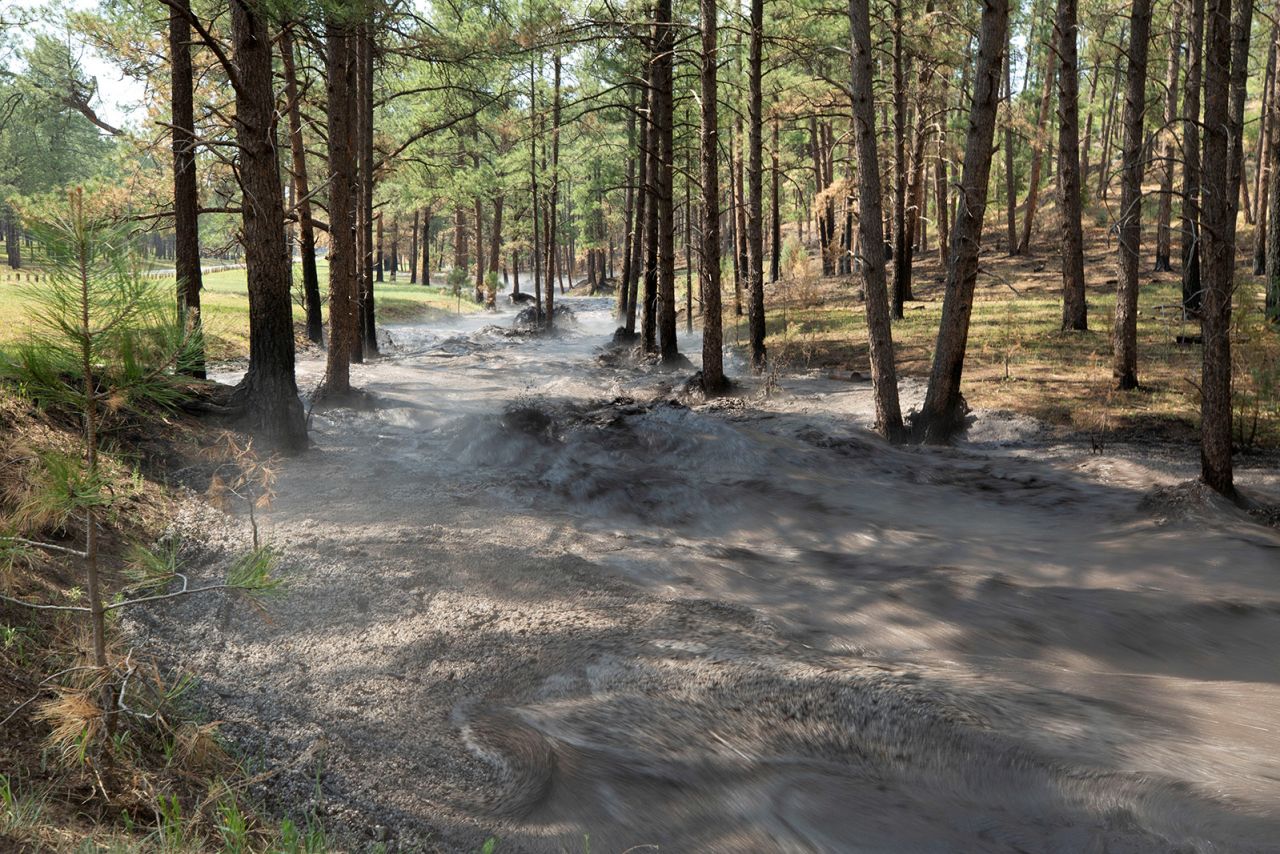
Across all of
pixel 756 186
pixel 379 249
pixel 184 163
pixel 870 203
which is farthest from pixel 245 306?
pixel 870 203

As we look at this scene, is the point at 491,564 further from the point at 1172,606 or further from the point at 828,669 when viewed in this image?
the point at 1172,606

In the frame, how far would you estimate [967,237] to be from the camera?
10.3 meters

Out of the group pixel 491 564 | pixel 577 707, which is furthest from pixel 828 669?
pixel 491 564

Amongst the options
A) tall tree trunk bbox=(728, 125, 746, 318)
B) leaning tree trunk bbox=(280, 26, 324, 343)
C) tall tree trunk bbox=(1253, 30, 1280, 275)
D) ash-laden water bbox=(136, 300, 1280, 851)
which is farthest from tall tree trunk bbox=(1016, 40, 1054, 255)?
leaning tree trunk bbox=(280, 26, 324, 343)

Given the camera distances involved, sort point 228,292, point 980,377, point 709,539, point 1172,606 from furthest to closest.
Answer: point 228,292, point 980,377, point 709,539, point 1172,606

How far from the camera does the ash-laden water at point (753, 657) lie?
11.3 feet

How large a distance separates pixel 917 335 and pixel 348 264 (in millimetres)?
11893

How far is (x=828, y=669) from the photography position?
174 inches

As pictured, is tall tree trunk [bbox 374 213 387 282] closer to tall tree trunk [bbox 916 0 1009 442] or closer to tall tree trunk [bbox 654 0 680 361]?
tall tree trunk [bbox 654 0 680 361]

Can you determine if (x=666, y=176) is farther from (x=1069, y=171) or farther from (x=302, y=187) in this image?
(x=302, y=187)

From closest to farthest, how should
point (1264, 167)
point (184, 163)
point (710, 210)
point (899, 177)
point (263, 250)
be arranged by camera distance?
point (263, 250) < point (184, 163) < point (710, 210) < point (899, 177) < point (1264, 167)

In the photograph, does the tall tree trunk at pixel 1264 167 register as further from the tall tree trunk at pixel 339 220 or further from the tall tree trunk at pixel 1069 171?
the tall tree trunk at pixel 339 220

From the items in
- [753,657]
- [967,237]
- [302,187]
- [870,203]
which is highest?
[302,187]

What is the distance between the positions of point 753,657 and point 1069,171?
49.0ft
